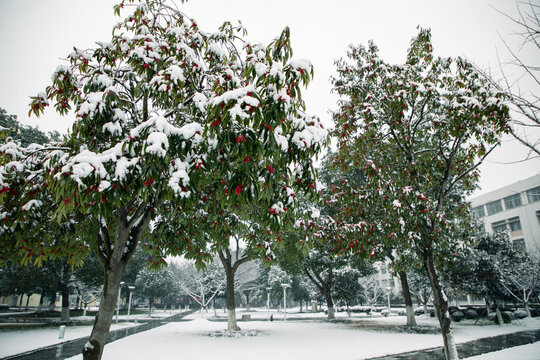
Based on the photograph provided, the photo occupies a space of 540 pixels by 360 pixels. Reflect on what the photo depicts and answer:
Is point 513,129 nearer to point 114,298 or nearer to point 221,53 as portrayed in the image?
point 221,53

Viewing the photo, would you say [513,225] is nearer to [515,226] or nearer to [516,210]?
[515,226]

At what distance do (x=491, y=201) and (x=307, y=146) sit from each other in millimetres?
54100

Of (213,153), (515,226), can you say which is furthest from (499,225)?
(213,153)

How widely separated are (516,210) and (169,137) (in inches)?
2037

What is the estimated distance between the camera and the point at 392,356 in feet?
35.0

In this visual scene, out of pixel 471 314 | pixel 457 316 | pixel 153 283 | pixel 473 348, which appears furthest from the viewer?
pixel 153 283

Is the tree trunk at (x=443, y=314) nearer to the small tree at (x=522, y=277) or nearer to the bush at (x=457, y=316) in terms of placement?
the small tree at (x=522, y=277)

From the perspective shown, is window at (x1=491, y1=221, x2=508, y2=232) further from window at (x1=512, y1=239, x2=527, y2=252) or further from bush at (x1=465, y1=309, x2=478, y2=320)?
bush at (x1=465, y1=309, x2=478, y2=320)

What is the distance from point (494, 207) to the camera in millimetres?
46469

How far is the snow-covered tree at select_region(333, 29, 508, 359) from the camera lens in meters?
7.50

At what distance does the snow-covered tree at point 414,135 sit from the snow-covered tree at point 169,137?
164 inches

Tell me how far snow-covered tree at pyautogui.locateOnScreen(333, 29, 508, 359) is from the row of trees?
0.16 ft

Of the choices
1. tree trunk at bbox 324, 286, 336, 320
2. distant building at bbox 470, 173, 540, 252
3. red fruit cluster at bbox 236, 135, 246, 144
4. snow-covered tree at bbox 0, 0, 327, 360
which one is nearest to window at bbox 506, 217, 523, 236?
distant building at bbox 470, 173, 540, 252

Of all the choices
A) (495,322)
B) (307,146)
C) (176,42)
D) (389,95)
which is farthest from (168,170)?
(495,322)
